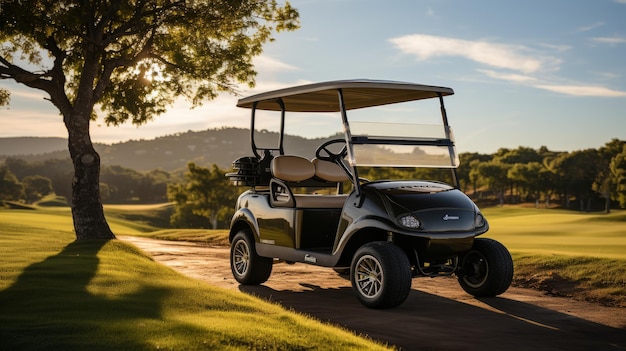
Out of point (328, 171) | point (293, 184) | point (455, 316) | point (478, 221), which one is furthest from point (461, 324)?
point (328, 171)

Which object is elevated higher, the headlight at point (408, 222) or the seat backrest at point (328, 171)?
the seat backrest at point (328, 171)

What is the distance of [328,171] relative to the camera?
1135cm

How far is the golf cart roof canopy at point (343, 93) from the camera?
9227mm

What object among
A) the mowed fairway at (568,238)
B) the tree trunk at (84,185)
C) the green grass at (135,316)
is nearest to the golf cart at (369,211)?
the green grass at (135,316)

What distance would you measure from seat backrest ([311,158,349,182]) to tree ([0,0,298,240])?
26.8 feet

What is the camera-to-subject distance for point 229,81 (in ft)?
66.4

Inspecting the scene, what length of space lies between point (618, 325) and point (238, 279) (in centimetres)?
561

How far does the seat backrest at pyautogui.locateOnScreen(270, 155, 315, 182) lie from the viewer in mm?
10531

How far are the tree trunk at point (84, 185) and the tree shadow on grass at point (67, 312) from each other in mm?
7287

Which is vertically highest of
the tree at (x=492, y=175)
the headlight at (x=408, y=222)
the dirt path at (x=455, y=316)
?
the tree at (x=492, y=175)

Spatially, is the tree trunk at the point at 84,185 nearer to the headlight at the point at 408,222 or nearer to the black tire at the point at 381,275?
the black tire at the point at 381,275

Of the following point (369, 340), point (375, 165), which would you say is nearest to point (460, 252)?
point (375, 165)

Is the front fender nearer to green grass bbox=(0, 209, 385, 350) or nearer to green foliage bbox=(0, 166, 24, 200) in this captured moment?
green grass bbox=(0, 209, 385, 350)

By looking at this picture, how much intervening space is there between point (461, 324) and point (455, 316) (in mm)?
497
